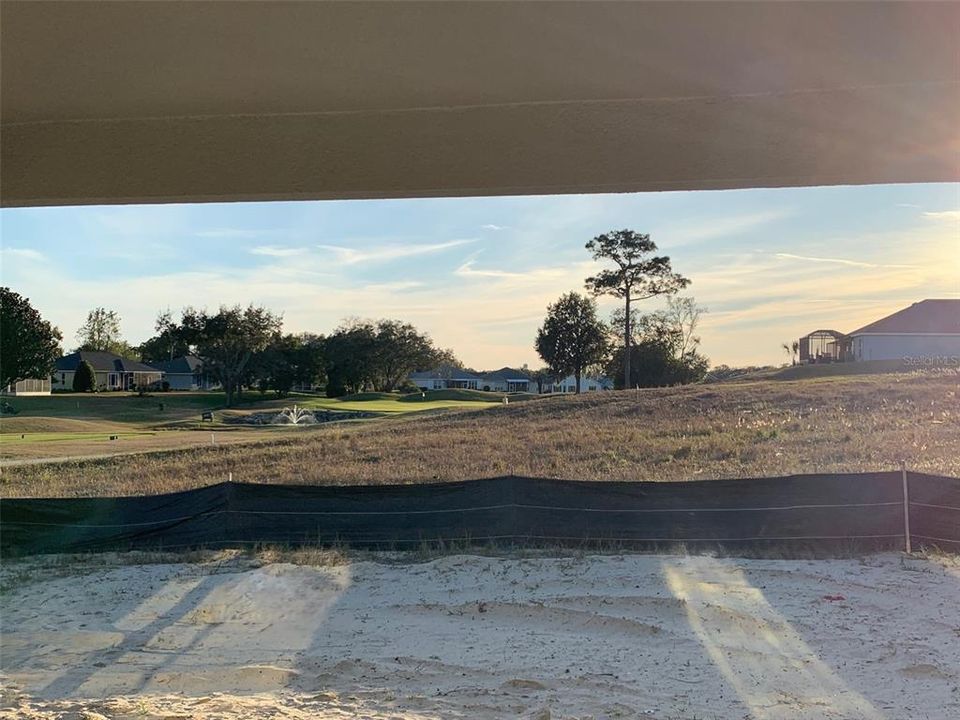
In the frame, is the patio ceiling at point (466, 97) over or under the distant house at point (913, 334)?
under

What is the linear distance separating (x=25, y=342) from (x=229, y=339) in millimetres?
15929

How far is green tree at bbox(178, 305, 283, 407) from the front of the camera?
182 feet

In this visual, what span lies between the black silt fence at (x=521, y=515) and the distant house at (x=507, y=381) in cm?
9071

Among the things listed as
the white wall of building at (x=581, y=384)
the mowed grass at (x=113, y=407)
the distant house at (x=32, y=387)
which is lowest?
the mowed grass at (x=113, y=407)

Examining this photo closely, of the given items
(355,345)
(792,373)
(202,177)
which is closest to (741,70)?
(202,177)

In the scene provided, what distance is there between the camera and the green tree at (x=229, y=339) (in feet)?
182

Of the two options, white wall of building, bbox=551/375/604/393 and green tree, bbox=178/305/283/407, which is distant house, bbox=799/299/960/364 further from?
green tree, bbox=178/305/283/407

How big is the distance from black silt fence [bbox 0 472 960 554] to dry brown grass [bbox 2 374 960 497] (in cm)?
335

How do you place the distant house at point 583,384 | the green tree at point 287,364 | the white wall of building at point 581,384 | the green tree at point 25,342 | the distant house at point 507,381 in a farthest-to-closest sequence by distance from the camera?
1. the distant house at point 507,381
2. the white wall of building at point 581,384
3. the distant house at point 583,384
4. the green tree at point 287,364
5. the green tree at point 25,342

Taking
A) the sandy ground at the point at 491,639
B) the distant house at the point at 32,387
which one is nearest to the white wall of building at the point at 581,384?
the distant house at the point at 32,387

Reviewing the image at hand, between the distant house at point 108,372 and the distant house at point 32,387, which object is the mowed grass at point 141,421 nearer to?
the distant house at point 32,387

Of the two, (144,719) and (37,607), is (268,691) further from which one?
(37,607)

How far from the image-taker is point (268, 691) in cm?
506

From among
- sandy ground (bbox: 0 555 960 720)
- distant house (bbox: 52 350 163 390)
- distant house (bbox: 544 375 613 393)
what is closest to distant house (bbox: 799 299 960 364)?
distant house (bbox: 544 375 613 393)
